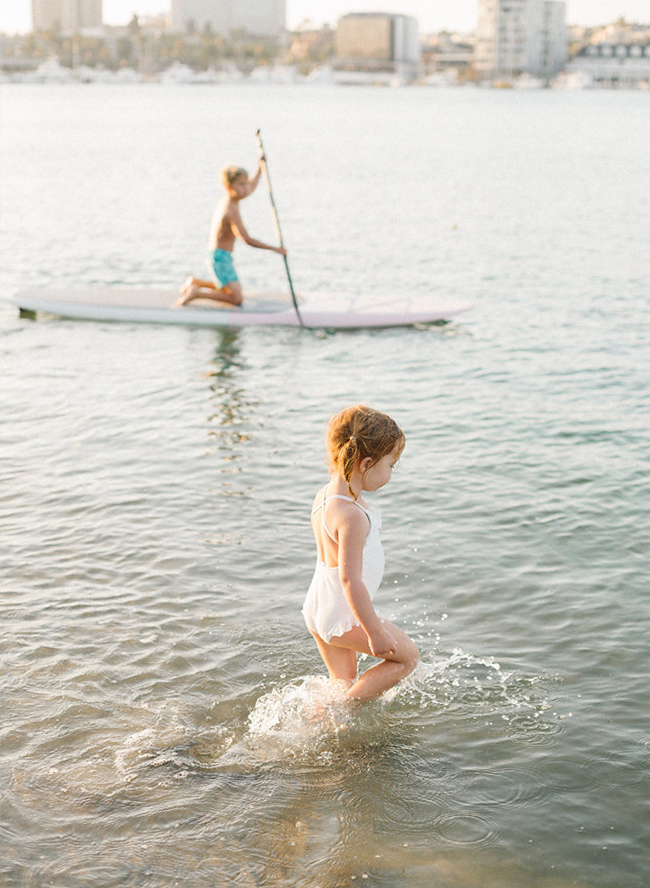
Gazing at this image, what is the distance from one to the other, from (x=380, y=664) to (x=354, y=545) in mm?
925

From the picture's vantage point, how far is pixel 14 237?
83.1 feet

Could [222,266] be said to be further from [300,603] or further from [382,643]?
[382,643]

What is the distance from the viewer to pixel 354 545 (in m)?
4.76

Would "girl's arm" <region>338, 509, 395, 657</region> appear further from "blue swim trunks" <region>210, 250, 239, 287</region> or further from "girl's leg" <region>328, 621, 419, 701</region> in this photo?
"blue swim trunks" <region>210, 250, 239, 287</region>

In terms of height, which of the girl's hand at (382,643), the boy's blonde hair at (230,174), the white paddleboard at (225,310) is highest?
the boy's blonde hair at (230,174)

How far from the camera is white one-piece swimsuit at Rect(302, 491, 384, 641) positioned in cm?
493

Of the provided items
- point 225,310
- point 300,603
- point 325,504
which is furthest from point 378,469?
point 225,310

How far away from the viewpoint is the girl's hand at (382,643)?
497cm

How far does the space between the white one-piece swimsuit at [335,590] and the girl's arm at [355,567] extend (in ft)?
0.29

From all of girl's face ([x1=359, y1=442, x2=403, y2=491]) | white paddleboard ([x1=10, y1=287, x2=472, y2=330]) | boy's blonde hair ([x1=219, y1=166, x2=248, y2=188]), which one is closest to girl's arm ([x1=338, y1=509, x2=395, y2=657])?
girl's face ([x1=359, y1=442, x2=403, y2=491])

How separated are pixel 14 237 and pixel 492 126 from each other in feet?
222

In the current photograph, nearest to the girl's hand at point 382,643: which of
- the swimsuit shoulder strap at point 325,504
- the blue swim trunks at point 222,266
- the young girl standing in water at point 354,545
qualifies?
the young girl standing in water at point 354,545

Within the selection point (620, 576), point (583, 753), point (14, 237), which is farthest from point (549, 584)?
point (14, 237)

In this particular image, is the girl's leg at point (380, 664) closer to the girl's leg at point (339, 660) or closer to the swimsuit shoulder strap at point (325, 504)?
the girl's leg at point (339, 660)
